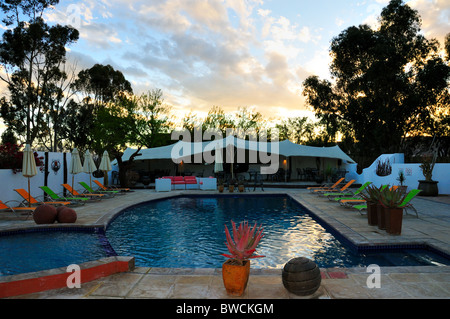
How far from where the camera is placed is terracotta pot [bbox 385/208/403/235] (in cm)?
617

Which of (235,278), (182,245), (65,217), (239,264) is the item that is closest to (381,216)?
(182,245)

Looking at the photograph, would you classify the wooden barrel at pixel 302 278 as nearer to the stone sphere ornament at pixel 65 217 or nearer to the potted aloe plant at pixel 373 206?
the potted aloe plant at pixel 373 206

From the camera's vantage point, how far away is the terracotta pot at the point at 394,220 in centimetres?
617

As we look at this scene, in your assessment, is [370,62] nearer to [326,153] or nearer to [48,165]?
[326,153]

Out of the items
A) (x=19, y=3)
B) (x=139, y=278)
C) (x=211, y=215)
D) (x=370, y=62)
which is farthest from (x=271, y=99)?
(x=139, y=278)

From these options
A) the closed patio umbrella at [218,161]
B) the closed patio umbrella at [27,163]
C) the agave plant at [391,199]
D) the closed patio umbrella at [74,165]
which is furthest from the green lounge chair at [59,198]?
the agave plant at [391,199]

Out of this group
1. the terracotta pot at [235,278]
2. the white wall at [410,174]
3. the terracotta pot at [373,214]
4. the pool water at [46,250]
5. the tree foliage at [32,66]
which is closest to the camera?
the terracotta pot at [235,278]

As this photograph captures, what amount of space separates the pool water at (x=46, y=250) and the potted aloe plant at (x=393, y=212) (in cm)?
555

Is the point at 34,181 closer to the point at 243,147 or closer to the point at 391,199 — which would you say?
the point at 391,199

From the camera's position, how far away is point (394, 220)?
20.3ft

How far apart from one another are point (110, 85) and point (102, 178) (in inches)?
848

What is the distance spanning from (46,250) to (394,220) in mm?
6879
